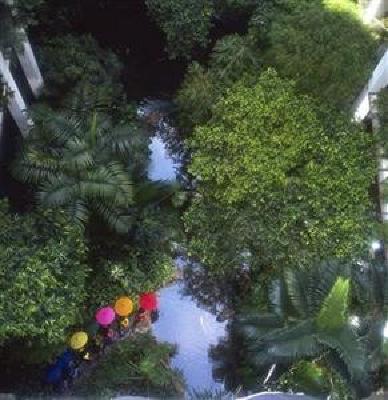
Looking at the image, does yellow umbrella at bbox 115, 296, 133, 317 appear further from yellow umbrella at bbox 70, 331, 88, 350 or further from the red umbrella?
yellow umbrella at bbox 70, 331, 88, 350

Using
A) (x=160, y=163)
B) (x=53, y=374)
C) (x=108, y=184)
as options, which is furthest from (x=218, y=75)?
(x=53, y=374)

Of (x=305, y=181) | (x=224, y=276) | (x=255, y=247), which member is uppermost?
(x=305, y=181)

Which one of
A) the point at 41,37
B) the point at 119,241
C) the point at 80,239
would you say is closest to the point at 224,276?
the point at 119,241

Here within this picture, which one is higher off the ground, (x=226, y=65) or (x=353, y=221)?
(x=226, y=65)

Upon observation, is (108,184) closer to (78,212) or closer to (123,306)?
(78,212)

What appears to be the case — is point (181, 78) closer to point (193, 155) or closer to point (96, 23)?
point (96, 23)

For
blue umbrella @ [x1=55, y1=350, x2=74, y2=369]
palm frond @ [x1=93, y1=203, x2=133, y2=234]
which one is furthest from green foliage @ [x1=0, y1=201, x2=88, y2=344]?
blue umbrella @ [x1=55, y1=350, x2=74, y2=369]
